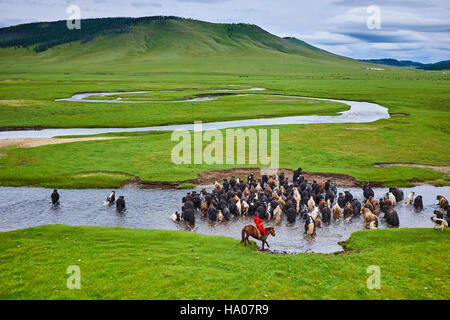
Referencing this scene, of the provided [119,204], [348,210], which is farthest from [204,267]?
[348,210]

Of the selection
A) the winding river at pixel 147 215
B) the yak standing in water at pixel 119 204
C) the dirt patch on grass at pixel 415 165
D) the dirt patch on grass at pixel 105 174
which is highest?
the dirt patch on grass at pixel 415 165

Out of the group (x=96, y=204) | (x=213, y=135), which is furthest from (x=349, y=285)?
(x=213, y=135)

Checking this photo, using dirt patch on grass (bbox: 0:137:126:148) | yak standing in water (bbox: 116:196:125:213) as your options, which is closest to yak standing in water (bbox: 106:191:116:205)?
yak standing in water (bbox: 116:196:125:213)

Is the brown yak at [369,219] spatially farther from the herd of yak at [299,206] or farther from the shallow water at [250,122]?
the shallow water at [250,122]

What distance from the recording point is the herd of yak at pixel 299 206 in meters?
23.9

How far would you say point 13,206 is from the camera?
89.1 feet

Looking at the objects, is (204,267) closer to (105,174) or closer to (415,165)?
(105,174)

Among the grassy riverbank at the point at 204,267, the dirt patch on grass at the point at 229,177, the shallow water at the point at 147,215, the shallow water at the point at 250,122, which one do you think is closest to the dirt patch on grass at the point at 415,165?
the shallow water at the point at 147,215

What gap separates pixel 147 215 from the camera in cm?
2577

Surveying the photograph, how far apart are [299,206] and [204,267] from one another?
468 inches

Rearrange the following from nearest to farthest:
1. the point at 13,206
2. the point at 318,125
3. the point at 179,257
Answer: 1. the point at 179,257
2. the point at 13,206
3. the point at 318,125

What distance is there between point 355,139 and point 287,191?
2490cm

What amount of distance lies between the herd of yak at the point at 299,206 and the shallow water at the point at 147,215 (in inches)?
20.4

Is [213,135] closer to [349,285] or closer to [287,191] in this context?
[287,191]
